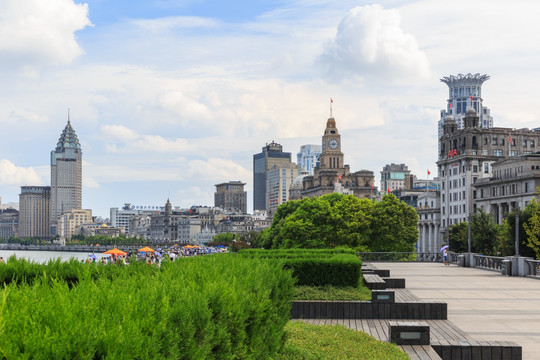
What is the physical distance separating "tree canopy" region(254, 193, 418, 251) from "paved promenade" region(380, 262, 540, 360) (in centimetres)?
3858

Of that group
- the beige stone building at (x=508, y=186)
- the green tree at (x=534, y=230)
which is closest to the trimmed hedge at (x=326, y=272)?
the green tree at (x=534, y=230)

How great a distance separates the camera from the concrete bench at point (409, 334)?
15.7m

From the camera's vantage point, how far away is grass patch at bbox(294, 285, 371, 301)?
2209 centimetres

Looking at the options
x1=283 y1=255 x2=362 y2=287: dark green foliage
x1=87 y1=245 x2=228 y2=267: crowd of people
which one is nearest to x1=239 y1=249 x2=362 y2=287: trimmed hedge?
x1=283 y1=255 x2=362 y2=287: dark green foliage

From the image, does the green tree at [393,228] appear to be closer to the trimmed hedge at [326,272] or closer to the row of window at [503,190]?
the row of window at [503,190]

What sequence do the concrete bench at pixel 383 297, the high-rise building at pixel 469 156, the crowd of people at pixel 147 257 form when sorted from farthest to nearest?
the high-rise building at pixel 469 156 < the concrete bench at pixel 383 297 < the crowd of people at pixel 147 257

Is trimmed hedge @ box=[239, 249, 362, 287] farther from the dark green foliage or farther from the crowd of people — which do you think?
the crowd of people

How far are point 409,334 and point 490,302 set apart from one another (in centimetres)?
1208

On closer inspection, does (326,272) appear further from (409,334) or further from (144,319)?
(144,319)

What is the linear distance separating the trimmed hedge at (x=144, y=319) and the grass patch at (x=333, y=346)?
123cm

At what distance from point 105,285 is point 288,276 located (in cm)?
669

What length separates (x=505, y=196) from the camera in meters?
108

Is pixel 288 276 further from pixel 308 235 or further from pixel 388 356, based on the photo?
pixel 308 235

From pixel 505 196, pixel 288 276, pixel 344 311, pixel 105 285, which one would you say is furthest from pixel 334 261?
pixel 505 196
